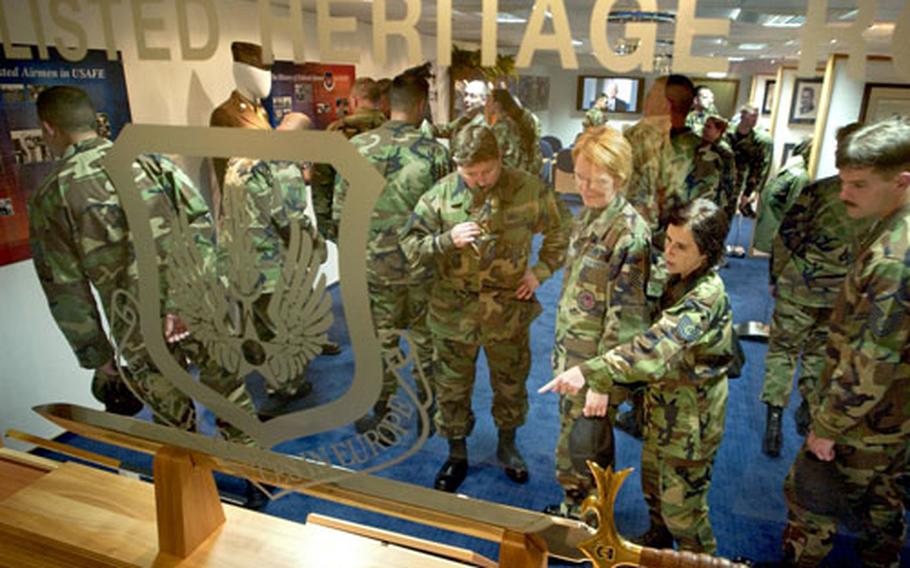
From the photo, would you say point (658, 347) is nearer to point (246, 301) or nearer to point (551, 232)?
point (551, 232)

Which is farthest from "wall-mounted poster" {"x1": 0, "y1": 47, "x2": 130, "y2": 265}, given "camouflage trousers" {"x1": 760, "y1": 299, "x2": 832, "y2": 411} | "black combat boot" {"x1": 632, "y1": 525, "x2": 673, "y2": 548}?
"black combat boot" {"x1": 632, "y1": 525, "x2": 673, "y2": 548}

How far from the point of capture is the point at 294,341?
50.0 inches

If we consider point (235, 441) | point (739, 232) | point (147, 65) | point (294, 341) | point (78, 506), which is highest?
point (147, 65)

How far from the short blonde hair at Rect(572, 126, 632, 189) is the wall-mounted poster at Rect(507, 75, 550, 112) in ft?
0.37

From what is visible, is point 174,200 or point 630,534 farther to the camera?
point 630,534

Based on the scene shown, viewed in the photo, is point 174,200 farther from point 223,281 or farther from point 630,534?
point 630,534

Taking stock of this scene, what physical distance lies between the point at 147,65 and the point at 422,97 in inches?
22.9

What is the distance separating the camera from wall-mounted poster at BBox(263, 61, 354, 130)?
3.85 feet

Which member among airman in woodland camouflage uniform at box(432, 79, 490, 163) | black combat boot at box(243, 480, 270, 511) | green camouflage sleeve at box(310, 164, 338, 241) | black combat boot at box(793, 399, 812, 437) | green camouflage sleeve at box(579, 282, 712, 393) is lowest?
black combat boot at box(243, 480, 270, 511)

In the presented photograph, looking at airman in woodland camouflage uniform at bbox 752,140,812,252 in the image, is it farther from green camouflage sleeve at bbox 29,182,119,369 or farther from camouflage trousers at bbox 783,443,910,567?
green camouflage sleeve at bbox 29,182,119,369

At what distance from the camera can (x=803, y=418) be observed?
135cm

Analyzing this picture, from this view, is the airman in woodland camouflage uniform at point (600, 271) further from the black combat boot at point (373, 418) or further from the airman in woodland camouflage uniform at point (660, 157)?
the black combat boot at point (373, 418)

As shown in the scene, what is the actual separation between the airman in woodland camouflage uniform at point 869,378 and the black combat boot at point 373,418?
0.91 m

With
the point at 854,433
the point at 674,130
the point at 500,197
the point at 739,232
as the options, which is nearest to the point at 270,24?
the point at 500,197
